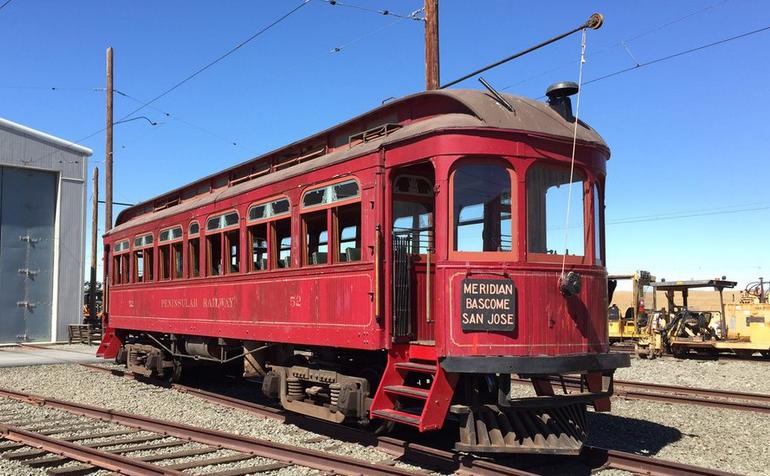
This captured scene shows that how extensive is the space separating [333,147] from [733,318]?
653 inches

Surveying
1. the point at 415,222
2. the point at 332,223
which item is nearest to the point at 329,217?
the point at 332,223

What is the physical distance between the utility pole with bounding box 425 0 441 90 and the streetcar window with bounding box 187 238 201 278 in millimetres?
4817

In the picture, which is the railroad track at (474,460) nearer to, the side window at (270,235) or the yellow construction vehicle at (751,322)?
the side window at (270,235)

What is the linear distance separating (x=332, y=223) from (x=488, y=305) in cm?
227

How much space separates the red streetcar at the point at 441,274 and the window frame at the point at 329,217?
0.02m

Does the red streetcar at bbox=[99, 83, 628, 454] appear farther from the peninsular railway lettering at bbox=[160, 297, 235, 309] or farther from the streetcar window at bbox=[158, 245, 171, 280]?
the streetcar window at bbox=[158, 245, 171, 280]

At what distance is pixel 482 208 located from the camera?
21.5ft

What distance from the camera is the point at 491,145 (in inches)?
253

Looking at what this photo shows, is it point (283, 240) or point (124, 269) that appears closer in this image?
point (283, 240)

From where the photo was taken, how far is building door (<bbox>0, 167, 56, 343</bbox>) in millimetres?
23531

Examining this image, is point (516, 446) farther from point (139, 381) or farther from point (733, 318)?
point (733, 318)

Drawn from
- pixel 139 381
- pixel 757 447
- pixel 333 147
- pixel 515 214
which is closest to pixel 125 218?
pixel 139 381

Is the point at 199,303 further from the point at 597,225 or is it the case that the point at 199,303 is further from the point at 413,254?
the point at 597,225

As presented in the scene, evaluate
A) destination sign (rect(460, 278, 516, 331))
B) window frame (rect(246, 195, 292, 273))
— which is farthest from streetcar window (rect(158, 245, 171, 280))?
destination sign (rect(460, 278, 516, 331))
